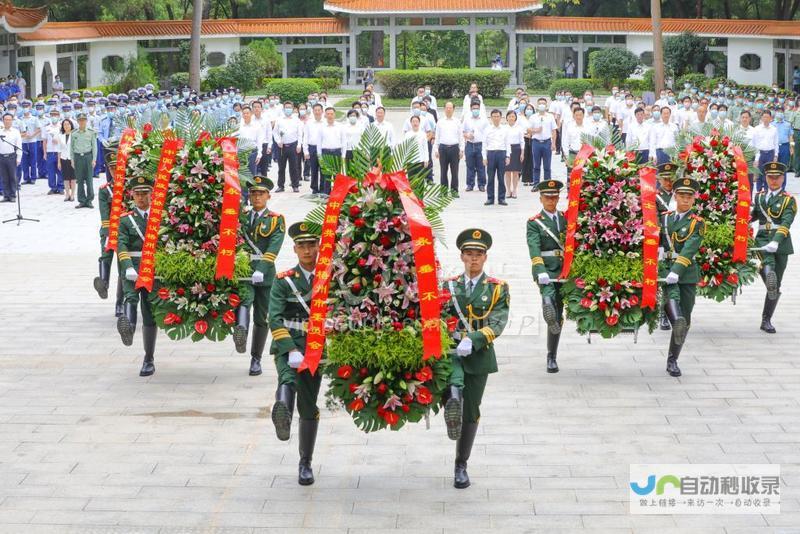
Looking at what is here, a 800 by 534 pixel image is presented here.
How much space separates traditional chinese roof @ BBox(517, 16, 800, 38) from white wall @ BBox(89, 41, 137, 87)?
16.2 metres

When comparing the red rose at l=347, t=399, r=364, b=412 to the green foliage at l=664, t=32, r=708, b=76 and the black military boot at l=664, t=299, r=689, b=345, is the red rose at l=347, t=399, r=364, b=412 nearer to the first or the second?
the black military boot at l=664, t=299, r=689, b=345

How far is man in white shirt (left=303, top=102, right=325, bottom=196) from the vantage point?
20688 mm

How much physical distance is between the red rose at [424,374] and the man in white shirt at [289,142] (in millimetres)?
14889

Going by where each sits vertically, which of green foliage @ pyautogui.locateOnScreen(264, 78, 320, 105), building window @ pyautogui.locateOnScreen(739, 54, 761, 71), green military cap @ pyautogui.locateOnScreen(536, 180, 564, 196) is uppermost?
building window @ pyautogui.locateOnScreen(739, 54, 761, 71)

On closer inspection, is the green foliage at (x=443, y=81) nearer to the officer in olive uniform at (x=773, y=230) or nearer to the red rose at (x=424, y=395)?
the officer in olive uniform at (x=773, y=230)

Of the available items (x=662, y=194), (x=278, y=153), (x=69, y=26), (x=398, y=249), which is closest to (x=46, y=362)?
(x=398, y=249)

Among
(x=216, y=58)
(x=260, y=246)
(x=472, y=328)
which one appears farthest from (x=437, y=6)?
(x=472, y=328)

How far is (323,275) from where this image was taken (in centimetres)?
700

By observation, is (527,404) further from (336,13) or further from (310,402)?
(336,13)

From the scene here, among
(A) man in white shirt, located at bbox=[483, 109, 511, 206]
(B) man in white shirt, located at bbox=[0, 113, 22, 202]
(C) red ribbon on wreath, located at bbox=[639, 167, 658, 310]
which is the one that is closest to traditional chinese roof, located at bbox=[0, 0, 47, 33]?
(B) man in white shirt, located at bbox=[0, 113, 22, 202]

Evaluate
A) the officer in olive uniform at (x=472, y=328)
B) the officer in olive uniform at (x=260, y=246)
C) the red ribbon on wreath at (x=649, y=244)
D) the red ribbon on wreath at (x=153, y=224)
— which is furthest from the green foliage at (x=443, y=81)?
the officer in olive uniform at (x=472, y=328)

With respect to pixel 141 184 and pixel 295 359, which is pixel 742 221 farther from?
pixel 295 359

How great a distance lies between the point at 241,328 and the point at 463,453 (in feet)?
9.58

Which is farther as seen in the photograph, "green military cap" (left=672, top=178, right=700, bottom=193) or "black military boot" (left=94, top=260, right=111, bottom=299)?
"black military boot" (left=94, top=260, right=111, bottom=299)
